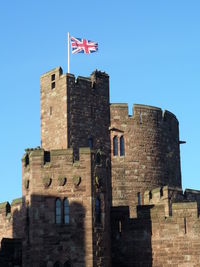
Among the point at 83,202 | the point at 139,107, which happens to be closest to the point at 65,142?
the point at 139,107

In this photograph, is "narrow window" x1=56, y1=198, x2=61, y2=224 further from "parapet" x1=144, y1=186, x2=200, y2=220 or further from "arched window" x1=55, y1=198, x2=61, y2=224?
"parapet" x1=144, y1=186, x2=200, y2=220

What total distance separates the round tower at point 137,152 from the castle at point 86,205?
0.26ft

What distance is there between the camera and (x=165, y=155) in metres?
45.2

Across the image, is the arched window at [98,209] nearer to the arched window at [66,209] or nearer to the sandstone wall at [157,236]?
the arched window at [66,209]

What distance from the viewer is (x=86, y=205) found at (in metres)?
32.2

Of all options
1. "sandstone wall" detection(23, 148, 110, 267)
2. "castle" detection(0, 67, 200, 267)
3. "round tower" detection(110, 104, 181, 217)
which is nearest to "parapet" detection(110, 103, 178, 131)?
"round tower" detection(110, 104, 181, 217)

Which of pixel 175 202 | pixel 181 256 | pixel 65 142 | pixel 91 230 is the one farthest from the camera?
pixel 65 142

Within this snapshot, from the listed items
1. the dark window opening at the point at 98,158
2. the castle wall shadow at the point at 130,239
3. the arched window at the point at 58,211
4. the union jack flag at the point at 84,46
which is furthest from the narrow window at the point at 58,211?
the union jack flag at the point at 84,46

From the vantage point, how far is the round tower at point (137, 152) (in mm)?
43219

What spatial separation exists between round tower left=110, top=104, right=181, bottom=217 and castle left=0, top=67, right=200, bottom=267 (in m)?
0.08

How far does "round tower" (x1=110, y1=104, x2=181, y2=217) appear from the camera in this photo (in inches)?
1702

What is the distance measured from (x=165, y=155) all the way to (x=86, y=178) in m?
13.5

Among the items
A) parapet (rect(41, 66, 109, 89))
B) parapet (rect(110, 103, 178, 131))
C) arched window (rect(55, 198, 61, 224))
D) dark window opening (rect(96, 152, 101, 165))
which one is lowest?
arched window (rect(55, 198, 61, 224))

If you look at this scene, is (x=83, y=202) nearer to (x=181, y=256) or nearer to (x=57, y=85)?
(x=181, y=256)
